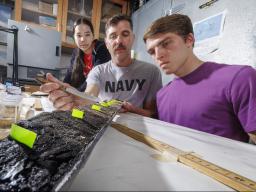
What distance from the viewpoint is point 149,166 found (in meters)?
0.39

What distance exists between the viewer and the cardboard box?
297cm

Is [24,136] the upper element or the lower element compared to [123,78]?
lower

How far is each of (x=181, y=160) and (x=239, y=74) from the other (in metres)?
0.57

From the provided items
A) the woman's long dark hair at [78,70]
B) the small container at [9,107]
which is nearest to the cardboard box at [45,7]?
the woman's long dark hair at [78,70]

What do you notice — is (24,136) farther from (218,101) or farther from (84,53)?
(84,53)

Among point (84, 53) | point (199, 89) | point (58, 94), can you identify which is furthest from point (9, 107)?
point (84, 53)

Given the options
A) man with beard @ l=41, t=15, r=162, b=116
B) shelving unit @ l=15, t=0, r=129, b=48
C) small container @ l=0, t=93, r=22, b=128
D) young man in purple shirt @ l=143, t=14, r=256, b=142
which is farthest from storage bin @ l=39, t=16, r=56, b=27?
small container @ l=0, t=93, r=22, b=128

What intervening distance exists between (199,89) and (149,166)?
640 mm

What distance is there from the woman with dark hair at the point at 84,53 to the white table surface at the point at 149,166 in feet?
4.20

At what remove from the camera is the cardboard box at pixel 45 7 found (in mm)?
2969

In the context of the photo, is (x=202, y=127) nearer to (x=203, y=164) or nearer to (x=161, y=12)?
(x=203, y=164)

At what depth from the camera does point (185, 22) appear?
1.09 meters

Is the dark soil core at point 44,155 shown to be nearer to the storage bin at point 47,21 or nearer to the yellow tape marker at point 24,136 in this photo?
the yellow tape marker at point 24,136

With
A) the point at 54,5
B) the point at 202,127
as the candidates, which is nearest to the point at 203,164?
the point at 202,127
